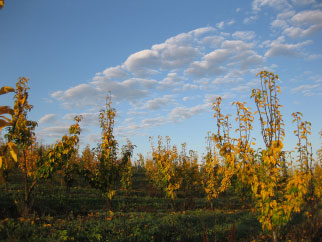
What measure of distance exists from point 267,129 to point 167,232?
6.02 meters

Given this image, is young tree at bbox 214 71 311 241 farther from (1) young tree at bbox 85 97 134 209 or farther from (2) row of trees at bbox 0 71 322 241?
(1) young tree at bbox 85 97 134 209

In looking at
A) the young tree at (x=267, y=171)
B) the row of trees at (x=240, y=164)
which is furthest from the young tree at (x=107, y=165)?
the young tree at (x=267, y=171)

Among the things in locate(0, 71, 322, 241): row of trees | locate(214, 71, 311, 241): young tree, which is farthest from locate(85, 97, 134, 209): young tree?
locate(214, 71, 311, 241): young tree

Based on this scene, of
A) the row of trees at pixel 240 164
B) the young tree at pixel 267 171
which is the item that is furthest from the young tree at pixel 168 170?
the young tree at pixel 267 171

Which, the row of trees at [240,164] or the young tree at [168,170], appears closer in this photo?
the row of trees at [240,164]

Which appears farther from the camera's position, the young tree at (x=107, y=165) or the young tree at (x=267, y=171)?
the young tree at (x=107, y=165)

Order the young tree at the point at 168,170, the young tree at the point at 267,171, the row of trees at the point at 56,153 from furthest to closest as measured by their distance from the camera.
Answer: the young tree at the point at 168,170 < the row of trees at the point at 56,153 < the young tree at the point at 267,171

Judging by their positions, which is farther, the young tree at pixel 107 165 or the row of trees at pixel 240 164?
the young tree at pixel 107 165

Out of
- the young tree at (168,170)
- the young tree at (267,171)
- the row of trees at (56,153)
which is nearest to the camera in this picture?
the young tree at (267,171)

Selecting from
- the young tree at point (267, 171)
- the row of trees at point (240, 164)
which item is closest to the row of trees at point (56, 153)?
the row of trees at point (240, 164)

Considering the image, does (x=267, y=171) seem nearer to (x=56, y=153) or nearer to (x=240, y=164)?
(x=240, y=164)

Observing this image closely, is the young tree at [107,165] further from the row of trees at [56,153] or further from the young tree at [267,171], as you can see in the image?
the young tree at [267,171]

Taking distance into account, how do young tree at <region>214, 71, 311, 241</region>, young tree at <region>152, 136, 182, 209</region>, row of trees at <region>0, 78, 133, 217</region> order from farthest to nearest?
young tree at <region>152, 136, 182, 209</region> < row of trees at <region>0, 78, 133, 217</region> < young tree at <region>214, 71, 311, 241</region>

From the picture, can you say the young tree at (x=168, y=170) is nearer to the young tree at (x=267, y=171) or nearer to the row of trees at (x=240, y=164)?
the row of trees at (x=240, y=164)
